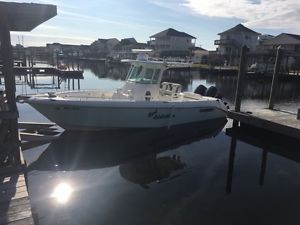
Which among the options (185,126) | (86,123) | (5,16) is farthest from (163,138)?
(5,16)

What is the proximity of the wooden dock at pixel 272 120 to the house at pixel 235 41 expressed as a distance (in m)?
56.4

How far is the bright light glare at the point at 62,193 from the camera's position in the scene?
767 cm

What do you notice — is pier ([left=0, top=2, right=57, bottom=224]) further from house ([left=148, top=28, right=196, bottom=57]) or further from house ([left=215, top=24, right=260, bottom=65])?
house ([left=148, top=28, right=196, bottom=57])

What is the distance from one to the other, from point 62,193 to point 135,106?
575 centimetres

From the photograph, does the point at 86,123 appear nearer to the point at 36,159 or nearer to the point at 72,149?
the point at 72,149

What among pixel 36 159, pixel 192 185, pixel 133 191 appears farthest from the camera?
pixel 36 159

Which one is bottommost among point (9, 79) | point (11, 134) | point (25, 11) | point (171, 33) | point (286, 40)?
point (11, 134)

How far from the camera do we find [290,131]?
450 inches

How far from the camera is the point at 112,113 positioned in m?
12.8

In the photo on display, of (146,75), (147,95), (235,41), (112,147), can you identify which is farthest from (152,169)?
(235,41)

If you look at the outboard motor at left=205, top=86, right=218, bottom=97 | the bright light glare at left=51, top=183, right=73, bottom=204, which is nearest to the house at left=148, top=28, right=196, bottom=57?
the outboard motor at left=205, top=86, right=218, bottom=97

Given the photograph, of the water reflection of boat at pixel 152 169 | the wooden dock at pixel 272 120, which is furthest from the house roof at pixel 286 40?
the water reflection of boat at pixel 152 169

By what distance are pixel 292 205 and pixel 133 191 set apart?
416cm

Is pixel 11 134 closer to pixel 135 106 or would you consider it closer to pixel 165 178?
pixel 165 178
